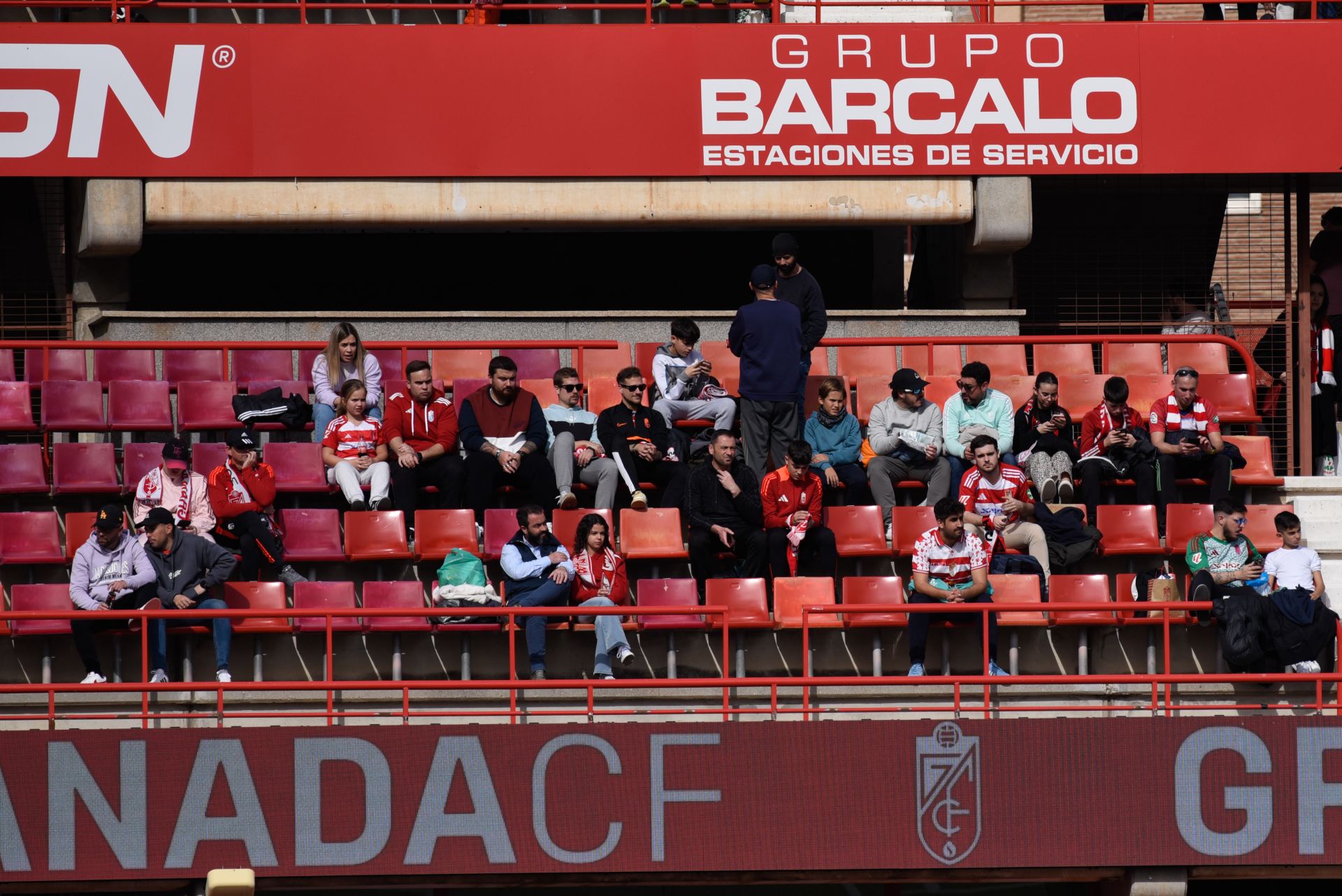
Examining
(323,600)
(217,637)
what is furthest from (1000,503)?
(217,637)

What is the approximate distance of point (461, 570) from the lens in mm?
11750

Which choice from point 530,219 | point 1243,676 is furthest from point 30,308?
point 1243,676

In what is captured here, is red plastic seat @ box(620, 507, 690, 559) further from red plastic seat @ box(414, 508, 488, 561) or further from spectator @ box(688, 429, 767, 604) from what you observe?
red plastic seat @ box(414, 508, 488, 561)

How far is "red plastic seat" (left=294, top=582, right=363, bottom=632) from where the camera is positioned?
39.0 ft

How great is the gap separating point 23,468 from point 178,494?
155 cm

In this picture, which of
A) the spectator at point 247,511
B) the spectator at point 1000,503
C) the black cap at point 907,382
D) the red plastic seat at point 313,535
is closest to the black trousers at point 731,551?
the spectator at point 1000,503

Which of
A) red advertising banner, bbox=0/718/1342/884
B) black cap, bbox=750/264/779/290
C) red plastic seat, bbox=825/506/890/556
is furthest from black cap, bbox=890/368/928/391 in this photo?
red advertising banner, bbox=0/718/1342/884

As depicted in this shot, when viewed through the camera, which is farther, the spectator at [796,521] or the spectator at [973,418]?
the spectator at [973,418]

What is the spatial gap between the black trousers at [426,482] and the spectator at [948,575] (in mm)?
3201

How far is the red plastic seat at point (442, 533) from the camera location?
1234 centimetres

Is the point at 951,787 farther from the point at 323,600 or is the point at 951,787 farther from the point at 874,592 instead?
the point at 323,600

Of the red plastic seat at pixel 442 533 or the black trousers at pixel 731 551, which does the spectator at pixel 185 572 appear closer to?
the red plastic seat at pixel 442 533

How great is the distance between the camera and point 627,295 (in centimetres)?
1717

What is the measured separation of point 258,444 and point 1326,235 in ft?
28.2
